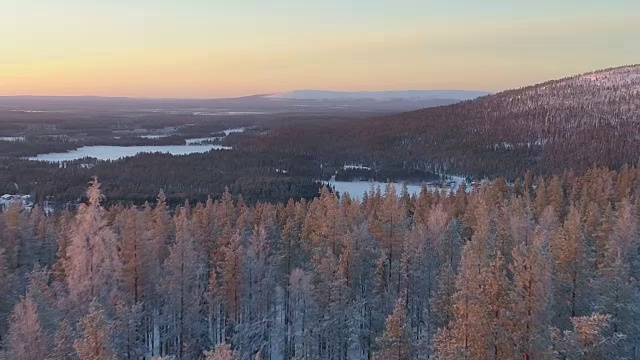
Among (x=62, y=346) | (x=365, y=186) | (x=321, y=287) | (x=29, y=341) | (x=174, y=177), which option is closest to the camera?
(x=62, y=346)

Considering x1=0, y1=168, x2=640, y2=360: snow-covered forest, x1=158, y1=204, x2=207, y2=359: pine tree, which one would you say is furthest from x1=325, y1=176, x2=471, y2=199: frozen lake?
x1=158, y1=204, x2=207, y2=359: pine tree

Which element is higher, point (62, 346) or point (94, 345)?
point (94, 345)

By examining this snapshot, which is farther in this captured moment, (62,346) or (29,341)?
(29,341)

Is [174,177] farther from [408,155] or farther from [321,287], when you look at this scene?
[321,287]

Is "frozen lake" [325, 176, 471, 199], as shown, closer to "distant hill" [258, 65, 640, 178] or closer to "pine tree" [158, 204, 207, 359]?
"distant hill" [258, 65, 640, 178]

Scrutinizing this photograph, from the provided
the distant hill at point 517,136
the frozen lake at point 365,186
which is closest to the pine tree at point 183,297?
the frozen lake at point 365,186

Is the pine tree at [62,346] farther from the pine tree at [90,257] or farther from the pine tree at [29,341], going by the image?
the pine tree at [90,257]

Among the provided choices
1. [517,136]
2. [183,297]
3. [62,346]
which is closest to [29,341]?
[62,346]
